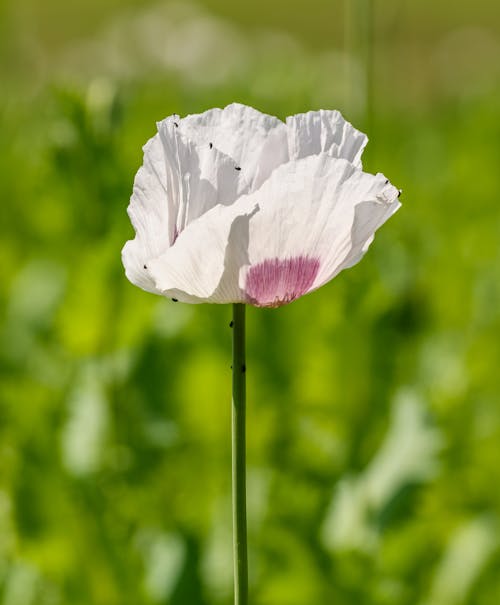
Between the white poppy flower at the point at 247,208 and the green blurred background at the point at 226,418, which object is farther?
the green blurred background at the point at 226,418

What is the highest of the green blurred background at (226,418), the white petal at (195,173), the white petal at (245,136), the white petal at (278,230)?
the white petal at (245,136)

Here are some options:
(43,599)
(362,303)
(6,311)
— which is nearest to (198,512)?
(43,599)

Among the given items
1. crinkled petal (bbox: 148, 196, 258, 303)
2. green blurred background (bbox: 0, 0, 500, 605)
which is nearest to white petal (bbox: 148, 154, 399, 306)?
crinkled petal (bbox: 148, 196, 258, 303)

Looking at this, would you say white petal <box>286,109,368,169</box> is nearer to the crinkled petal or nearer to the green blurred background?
the crinkled petal

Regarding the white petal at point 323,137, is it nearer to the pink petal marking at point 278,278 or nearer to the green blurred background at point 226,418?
the pink petal marking at point 278,278

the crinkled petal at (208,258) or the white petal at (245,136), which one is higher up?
the white petal at (245,136)

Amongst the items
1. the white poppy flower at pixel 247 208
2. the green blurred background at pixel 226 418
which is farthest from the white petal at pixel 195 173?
the green blurred background at pixel 226 418

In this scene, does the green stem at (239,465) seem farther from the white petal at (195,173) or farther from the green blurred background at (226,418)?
the green blurred background at (226,418)

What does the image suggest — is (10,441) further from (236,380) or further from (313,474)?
(236,380)
